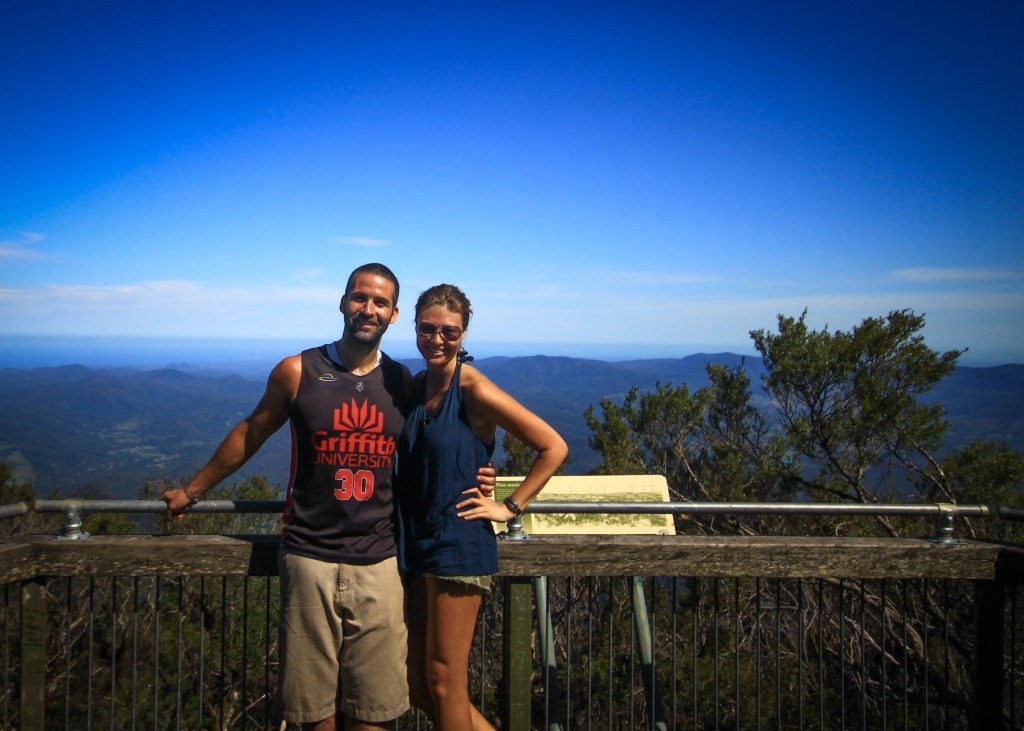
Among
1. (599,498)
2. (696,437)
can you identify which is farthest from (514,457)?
(599,498)

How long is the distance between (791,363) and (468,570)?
9.36 metres

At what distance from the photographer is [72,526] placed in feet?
8.73

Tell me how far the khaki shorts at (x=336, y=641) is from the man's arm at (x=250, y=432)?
0.39m

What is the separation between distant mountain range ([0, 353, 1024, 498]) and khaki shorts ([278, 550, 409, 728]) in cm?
1057

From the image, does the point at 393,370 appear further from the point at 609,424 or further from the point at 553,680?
the point at 609,424

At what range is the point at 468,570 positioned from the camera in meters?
2.41

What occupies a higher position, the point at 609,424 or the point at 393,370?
the point at 393,370

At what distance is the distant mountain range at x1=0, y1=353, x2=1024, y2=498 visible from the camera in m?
40.9

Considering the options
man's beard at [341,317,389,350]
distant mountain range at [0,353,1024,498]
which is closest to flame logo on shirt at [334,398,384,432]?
man's beard at [341,317,389,350]

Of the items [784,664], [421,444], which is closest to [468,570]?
[421,444]

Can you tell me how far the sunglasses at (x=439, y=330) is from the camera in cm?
250

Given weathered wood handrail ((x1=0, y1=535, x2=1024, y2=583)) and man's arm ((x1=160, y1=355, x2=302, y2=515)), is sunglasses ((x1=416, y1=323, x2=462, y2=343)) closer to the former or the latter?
man's arm ((x1=160, y1=355, x2=302, y2=515))

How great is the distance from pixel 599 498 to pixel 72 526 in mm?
2051

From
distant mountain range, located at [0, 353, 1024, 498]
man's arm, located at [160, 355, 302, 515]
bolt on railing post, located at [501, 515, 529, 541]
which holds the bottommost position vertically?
distant mountain range, located at [0, 353, 1024, 498]
